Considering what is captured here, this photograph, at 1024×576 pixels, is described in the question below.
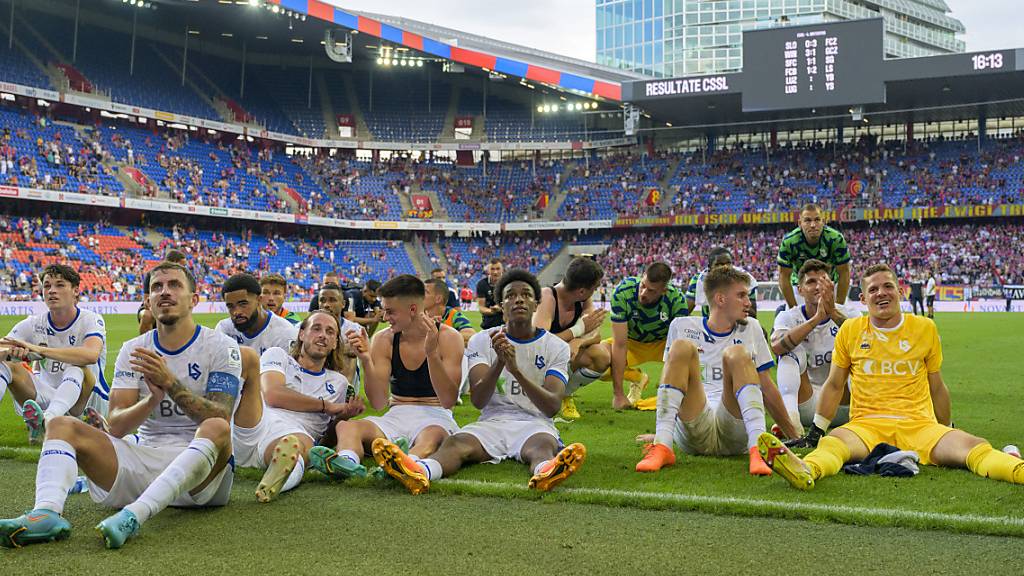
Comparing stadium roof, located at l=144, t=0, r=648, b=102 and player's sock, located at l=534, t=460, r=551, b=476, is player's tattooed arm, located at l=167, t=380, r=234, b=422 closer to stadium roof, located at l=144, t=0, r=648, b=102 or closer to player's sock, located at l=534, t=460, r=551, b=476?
player's sock, located at l=534, t=460, r=551, b=476

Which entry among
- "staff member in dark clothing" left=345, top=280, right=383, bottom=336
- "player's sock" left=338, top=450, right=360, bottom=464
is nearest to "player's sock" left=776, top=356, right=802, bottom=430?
"player's sock" left=338, top=450, right=360, bottom=464

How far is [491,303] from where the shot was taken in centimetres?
1244

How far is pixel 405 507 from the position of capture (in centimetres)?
532

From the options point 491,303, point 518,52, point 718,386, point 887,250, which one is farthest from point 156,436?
point 518,52

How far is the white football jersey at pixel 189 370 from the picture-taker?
4.99 metres

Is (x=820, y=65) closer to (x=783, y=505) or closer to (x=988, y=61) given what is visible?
(x=988, y=61)

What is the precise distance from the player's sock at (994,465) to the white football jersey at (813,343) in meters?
2.11

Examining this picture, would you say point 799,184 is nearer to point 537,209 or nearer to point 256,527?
point 537,209

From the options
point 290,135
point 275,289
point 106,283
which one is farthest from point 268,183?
point 275,289

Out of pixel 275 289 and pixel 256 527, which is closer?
pixel 256 527

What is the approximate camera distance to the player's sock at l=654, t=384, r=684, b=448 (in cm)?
634

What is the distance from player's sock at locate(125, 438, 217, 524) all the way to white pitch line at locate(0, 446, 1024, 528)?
1681 mm

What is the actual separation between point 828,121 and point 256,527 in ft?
163

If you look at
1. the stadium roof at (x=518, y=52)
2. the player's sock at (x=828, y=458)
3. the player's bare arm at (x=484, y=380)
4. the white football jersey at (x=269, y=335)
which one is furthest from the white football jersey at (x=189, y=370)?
the stadium roof at (x=518, y=52)
